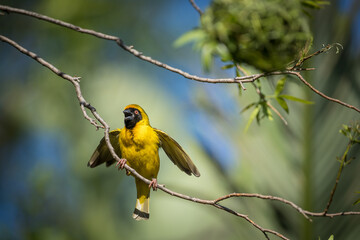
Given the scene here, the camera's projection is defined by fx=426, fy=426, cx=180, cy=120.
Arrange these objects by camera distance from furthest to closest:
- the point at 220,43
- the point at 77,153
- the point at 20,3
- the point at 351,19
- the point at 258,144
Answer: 1. the point at 20,3
2. the point at 77,153
3. the point at 258,144
4. the point at 351,19
5. the point at 220,43

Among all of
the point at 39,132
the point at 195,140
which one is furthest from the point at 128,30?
the point at 195,140

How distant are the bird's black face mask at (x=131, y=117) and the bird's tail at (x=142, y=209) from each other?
2.05 ft

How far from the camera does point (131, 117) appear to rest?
8.79 ft

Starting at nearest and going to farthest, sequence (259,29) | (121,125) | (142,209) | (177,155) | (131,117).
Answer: (259,29) < (177,155) < (131,117) < (142,209) < (121,125)

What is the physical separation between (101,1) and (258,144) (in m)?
4.92

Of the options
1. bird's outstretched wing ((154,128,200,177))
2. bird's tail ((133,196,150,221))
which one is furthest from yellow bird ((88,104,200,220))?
bird's tail ((133,196,150,221))

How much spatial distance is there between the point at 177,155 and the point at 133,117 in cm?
41

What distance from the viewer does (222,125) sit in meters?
3.03

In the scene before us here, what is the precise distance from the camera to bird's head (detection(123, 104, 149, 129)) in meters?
2.70

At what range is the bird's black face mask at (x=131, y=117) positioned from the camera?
2.68m

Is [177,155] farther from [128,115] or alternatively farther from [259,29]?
[259,29]

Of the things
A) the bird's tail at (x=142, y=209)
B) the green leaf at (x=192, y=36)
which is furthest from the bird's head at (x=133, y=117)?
the green leaf at (x=192, y=36)

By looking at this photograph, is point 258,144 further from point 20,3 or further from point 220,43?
point 20,3

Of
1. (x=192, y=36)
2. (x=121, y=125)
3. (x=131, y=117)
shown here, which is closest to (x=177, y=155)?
(x=131, y=117)
